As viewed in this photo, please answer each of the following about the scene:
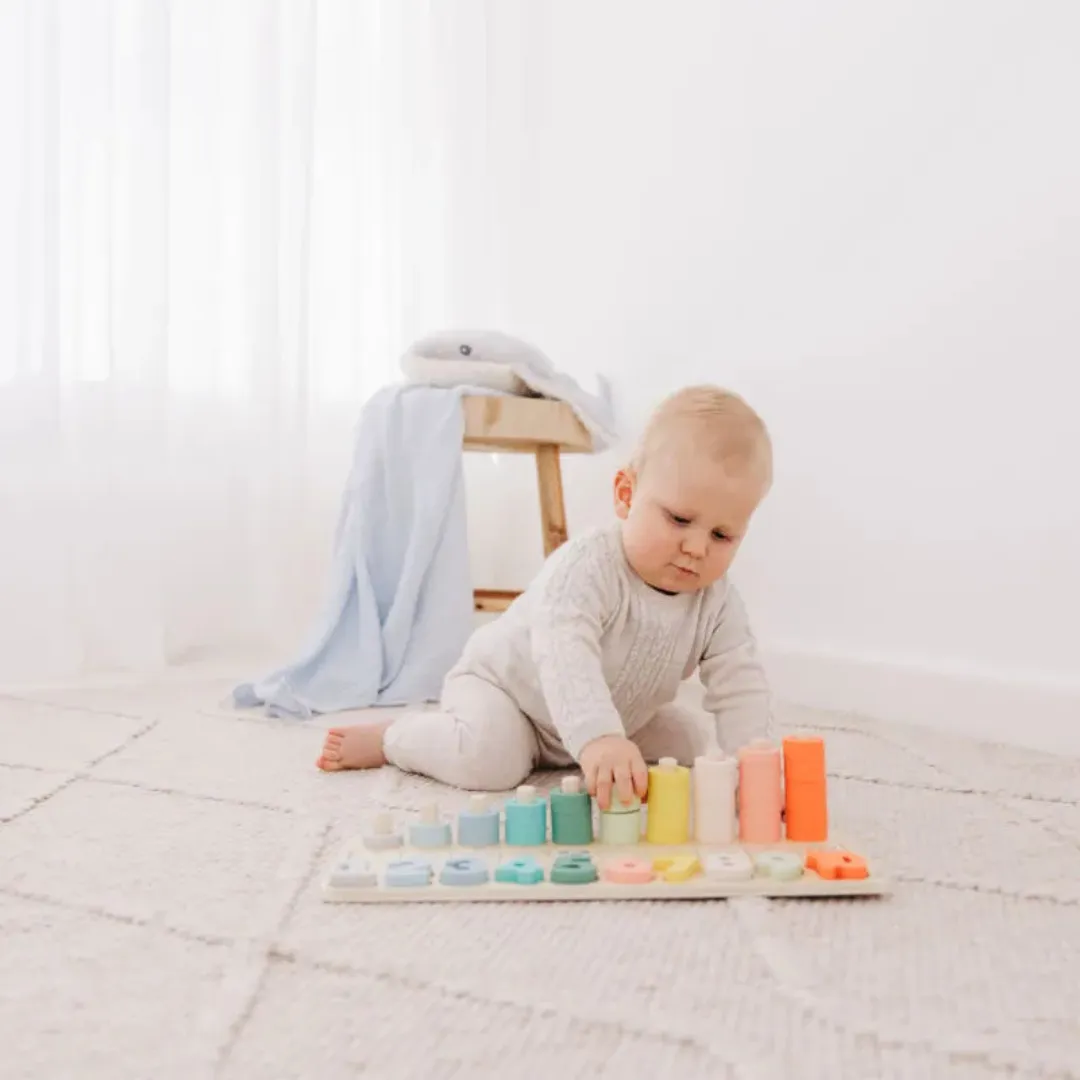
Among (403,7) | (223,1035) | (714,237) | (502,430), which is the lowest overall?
(223,1035)

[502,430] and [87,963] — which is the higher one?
[502,430]

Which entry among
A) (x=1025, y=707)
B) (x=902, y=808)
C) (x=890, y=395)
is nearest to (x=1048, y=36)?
(x=890, y=395)

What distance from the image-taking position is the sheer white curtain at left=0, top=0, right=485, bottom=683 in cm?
162

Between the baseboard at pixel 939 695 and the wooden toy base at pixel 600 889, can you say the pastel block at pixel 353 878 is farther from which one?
the baseboard at pixel 939 695

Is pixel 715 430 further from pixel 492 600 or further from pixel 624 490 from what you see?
pixel 492 600

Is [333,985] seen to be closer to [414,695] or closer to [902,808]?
[902,808]

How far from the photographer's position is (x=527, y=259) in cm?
206

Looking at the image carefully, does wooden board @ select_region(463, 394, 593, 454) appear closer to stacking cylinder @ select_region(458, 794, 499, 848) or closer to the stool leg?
the stool leg

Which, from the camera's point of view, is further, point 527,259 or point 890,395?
point 527,259

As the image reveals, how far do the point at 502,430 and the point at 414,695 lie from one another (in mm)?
375

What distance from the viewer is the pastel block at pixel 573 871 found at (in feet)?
2.34

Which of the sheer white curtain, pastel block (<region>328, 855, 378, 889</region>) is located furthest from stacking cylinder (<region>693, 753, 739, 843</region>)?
the sheer white curtain

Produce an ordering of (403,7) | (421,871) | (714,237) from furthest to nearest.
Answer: (403,7)
(714,237)
(421,871)

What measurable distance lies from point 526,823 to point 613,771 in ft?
0.24
